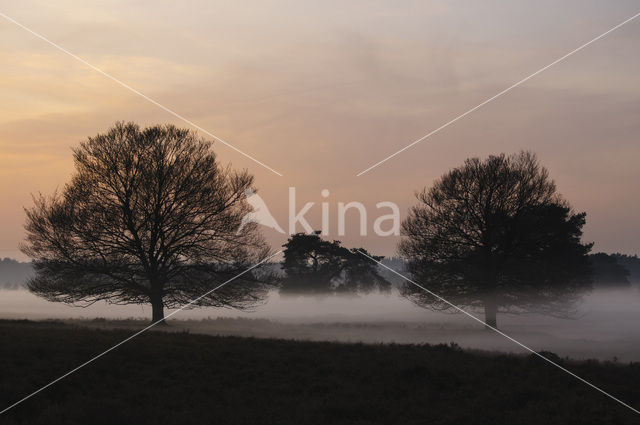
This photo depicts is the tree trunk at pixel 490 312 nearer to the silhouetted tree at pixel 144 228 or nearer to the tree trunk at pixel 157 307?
the silhouetted tree at pixel 144 228

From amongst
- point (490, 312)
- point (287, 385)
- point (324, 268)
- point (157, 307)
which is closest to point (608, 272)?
point (324, 268)

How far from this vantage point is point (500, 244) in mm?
36469

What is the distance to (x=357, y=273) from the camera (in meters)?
63.7

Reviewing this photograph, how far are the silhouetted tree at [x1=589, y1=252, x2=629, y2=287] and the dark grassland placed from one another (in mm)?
94015

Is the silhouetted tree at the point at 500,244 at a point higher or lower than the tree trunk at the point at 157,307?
higher

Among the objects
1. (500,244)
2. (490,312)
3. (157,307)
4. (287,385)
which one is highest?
(500,244)

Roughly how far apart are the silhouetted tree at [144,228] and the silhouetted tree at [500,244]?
12.1 metres

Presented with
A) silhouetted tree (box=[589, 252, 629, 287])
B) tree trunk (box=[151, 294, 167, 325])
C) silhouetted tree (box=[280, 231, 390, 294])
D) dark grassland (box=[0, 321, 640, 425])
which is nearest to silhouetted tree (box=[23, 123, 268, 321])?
tree trunk (box=[151, 294, 167, 325])

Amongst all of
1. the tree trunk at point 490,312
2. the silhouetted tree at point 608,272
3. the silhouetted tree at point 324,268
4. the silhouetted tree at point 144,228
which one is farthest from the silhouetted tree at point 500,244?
the silhouetted tree at point 608,272

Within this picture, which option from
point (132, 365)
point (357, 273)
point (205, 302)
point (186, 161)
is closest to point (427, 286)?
point (205, 302)

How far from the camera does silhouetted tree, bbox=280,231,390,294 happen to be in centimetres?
6297

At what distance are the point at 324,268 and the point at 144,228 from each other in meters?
33.1

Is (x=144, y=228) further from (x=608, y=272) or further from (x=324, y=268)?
(x=608, y=272)

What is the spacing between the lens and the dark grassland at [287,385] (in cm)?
1514
